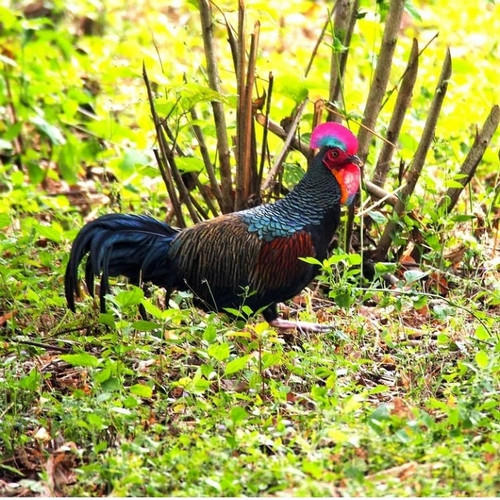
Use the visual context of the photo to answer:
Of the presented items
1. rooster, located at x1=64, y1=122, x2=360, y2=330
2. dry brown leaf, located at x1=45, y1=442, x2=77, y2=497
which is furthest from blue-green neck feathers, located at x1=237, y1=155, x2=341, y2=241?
dry brown leaf, located at x1=45, y1=442, x2=77, y2=497

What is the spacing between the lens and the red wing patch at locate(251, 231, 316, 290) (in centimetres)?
515

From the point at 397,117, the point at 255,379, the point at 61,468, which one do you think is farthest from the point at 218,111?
the point at 61,468

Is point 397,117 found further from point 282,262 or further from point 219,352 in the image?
point 219,352

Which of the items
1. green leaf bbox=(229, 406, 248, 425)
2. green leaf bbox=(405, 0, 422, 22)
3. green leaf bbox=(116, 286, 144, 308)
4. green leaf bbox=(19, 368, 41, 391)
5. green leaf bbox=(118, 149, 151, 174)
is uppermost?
green leaf bbox=(405, 0, 422, 22)

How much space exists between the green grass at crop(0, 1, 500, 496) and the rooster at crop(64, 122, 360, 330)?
0.17 meters

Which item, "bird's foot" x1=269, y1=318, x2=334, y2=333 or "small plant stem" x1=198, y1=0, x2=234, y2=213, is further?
"small plant stem" x1=198, y1=0, x2=234, y2=213

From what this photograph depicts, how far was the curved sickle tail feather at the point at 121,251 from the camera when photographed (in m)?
5.05

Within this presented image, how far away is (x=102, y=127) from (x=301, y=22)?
472 centimetres

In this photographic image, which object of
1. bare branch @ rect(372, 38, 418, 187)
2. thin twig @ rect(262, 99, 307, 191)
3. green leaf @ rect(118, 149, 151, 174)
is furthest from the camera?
green leaf @ rect(118, 149, 151, 174)

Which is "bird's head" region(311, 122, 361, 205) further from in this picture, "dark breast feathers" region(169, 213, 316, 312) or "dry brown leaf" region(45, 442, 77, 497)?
"dry brown leaf" region(45, 442, 77, 497)

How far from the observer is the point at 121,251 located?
5172 mm

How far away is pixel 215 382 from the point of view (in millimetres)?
4535

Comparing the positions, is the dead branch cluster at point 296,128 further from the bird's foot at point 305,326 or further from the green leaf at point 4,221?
the green leaf at point 4,221

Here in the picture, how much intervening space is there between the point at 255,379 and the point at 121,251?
1.15 meters
